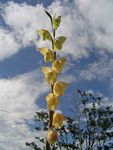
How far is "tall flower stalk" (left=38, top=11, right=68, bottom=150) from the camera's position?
230 cm

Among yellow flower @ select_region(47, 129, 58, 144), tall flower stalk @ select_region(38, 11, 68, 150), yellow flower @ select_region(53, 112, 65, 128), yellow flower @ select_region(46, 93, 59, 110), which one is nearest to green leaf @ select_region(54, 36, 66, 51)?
tall flower stalk @ select_region(38, 11, 68, 150)

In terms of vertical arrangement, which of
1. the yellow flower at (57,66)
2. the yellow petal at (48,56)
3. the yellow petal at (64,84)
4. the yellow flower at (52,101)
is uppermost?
the yellow petal at (48,56)

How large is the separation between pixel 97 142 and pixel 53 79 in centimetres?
5160

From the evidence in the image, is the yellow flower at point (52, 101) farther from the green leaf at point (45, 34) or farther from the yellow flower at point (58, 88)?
the green leaf at point (45, 34)

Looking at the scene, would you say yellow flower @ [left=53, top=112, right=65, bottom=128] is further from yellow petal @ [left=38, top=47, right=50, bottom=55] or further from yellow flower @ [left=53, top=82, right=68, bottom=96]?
yellow petal @ [left=38, top=47, right=50, bottom=55]

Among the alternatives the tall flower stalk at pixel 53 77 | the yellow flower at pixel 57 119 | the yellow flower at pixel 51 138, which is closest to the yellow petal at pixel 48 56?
the tall flower stalk at pixel 53 77

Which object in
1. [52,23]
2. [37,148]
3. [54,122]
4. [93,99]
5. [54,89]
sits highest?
[93,99]

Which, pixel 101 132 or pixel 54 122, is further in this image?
pixel 101 132

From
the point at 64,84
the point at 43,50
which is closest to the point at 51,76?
the point at 64,84

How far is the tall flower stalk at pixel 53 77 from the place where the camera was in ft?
7.54

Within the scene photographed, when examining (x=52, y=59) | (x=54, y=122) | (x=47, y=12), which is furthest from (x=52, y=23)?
(x=54, y=122)

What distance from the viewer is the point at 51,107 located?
7.69 ft

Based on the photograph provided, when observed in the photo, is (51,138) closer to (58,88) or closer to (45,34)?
(58,88)

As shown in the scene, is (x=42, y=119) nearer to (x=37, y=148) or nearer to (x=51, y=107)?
(x=37, y=148)
